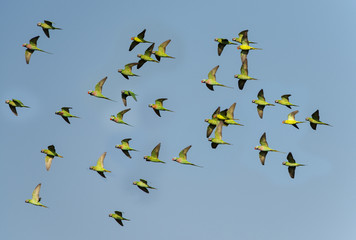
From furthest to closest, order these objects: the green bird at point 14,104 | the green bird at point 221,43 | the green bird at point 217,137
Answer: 1. the green bird at point 221,43
2. the green bird at point 14,104
3. the green bird at point 217,137

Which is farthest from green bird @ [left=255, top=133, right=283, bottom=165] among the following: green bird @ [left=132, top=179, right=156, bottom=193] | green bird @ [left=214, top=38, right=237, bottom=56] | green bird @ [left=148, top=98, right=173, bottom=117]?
green bird @ [left=132, top=179, right=156, bottom=193]

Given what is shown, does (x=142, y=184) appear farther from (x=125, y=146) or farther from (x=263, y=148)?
(x=263, y=148)

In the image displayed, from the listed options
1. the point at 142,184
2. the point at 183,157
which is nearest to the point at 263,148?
the point at 183,157

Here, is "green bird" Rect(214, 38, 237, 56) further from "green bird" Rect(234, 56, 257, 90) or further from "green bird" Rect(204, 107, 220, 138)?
"green bird" Rect(204, 107, 220, 138)

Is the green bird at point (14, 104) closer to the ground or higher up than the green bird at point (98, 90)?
closer to the ground

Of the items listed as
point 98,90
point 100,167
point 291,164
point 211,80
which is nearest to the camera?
point 291,164

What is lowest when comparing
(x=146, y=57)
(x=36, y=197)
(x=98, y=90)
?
(x=36, y=197)

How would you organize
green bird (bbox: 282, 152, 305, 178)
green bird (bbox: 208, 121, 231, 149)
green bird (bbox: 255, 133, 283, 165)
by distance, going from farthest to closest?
green bird (bbox: 255, 133, 283, 165) → green bird (bbox: 208, 121, 231, 149) → green bird (bbox: 282, 152, 305, 178)

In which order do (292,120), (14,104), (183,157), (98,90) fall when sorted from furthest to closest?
(98,90)
(14,104)
(292,120)
(183,157)

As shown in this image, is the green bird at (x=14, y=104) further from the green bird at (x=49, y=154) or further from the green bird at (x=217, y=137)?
the green bird at (x=217, y=137)

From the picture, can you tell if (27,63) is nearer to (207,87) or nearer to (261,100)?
(207,87)

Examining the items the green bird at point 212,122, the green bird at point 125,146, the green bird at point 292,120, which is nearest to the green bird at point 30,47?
the green bird at point 125,146

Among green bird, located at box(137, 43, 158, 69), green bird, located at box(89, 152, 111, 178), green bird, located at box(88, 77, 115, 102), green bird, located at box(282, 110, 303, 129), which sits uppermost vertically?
green bird, located at box(137, 43, 158, 69)

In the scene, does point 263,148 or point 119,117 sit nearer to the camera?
point 263,148
